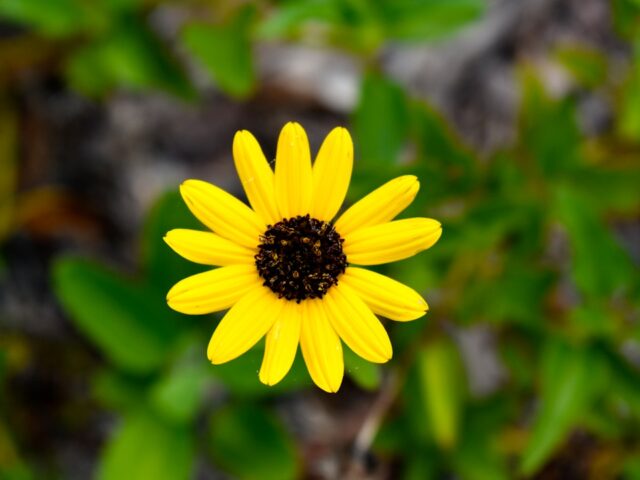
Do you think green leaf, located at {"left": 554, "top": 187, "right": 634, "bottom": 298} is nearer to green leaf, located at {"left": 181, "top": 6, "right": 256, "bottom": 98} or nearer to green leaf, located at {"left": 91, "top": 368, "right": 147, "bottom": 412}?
green leaf, located at {"left": 181, "top": 6, "right": 256, "bottom": 98}

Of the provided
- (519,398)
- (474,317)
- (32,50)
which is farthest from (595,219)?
(32,50)

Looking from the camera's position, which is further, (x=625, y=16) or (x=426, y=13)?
(x=426, y=13)

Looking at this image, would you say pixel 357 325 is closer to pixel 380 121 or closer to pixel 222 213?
pixel 222 213

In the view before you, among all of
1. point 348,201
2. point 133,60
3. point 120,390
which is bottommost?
point 120,390

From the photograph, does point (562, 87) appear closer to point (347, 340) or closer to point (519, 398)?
point (519, 398)

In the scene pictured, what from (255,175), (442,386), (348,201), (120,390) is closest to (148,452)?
(120,390)

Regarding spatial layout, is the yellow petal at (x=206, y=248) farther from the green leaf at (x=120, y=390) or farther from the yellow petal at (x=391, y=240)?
the green leaf at (x=120, y=390)

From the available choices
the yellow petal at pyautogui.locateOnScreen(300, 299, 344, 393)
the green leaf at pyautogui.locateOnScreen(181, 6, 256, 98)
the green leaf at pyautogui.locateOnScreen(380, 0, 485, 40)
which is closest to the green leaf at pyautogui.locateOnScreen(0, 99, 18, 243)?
the green leaf at pyautogui.locateOnScreen(181, 6, 256, 98)

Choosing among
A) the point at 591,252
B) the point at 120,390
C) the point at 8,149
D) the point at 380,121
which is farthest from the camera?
the point at 8,149
